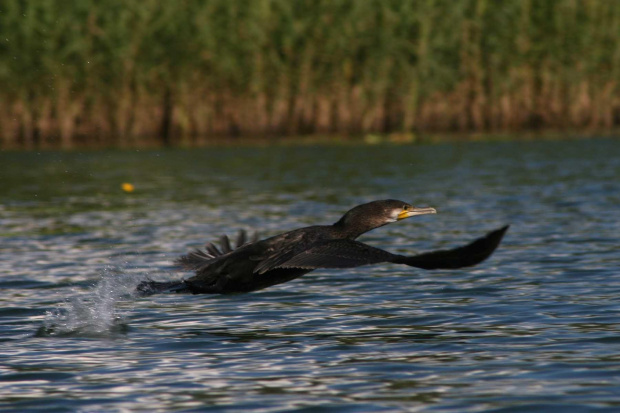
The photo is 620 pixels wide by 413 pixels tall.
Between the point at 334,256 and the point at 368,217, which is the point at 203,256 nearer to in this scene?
the point at 368,217

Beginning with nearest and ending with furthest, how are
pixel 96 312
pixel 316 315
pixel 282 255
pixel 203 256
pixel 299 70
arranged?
pixel 282 255 < pixel 316 315 < pixel 96 312 < pixel 203 256 < pixel 299 70

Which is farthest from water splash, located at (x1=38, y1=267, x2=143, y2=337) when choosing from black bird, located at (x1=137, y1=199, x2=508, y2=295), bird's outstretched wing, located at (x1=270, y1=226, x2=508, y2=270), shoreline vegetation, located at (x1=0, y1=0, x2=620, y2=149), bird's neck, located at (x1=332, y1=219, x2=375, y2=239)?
shoreline vegetation, located at (x1=0, y1=0, x2=620, y2=149)

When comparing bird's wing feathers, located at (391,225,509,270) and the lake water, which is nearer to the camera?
the lake water

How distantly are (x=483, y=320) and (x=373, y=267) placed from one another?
10.4 feet

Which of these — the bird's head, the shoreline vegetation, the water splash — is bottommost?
the water splash

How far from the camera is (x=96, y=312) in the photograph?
876 cm

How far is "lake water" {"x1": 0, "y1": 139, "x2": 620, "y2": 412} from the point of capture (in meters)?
6.19

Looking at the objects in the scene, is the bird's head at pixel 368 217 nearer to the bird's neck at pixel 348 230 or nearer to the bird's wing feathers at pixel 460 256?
the bird's neck at pixel 348 230

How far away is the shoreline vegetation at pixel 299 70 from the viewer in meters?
27.0

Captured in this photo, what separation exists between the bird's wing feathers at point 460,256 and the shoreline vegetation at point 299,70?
20489 mm

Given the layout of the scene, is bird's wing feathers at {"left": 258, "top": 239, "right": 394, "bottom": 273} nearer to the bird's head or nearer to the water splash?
the bird's head

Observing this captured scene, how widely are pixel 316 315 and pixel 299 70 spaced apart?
2072cm

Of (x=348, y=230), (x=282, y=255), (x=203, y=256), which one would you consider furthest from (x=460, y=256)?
(x=203, y=256)

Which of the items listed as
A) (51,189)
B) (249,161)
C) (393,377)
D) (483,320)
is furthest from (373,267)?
(249,161)
